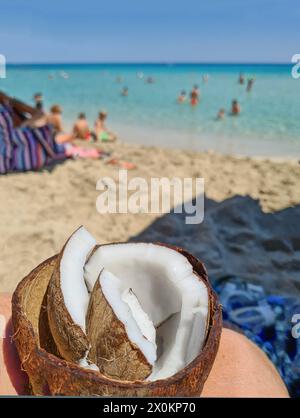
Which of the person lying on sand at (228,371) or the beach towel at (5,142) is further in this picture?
the beach towel at (5,142)

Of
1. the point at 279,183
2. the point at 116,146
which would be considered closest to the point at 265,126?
the point at 116,146

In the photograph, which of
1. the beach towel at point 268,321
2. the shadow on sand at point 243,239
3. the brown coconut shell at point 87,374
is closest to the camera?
the brown coconut shell at point 87,374

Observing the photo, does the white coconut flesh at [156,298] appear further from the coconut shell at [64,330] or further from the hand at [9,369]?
the hand at [9,369]

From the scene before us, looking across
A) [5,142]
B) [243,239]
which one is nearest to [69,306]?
[243,239]

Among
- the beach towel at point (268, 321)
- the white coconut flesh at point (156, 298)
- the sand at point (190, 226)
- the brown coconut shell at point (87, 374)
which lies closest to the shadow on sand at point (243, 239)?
the sand at point (190, 226)

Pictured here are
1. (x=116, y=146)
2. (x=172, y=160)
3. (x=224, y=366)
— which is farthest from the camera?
(x=116, y=146)

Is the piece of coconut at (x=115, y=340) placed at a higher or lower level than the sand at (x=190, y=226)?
higher

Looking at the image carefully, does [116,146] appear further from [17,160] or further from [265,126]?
[265,126]
